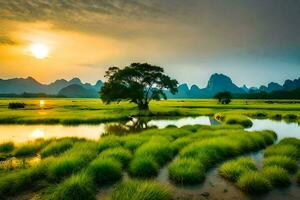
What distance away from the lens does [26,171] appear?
15.0 meters

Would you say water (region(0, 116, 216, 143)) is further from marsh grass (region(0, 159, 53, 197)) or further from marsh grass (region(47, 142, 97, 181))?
marsh grass (region(0, 159, 53, 197))

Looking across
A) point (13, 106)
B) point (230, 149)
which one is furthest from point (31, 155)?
point (13, 106)

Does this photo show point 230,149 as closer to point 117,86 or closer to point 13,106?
point 117,86

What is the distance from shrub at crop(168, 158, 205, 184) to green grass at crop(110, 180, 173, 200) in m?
2.77

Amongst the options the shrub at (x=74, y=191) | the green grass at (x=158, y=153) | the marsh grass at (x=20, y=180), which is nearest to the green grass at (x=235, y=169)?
the green grass at (x=158, y=153)

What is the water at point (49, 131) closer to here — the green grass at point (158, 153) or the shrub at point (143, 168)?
the green grass at point (158, 153)

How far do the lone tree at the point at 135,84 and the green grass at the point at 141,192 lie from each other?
199 ft

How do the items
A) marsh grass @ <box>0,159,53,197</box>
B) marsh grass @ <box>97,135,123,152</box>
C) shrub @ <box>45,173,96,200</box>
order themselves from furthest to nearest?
marsh grass @ <box>97,135,123,152</box>
marsh grass @ <box>0,159,53,197</box>
shrub @ <box>45,173,96,200</box>

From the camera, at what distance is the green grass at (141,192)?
1102cm

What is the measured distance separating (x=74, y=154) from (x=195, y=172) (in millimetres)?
7732

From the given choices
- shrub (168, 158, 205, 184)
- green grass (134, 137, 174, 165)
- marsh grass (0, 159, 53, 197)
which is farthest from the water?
shrub (168, 158, 205, 184)

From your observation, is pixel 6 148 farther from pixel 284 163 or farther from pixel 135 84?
pixel 135 84

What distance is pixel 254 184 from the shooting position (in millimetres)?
13453

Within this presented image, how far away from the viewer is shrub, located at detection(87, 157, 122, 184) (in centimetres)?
1480
